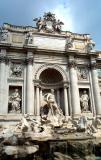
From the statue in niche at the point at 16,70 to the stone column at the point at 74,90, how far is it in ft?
16.6

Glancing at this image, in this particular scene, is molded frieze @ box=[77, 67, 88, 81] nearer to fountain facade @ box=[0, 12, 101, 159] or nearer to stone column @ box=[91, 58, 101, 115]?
fountain facade @ box=[0, 12, 101, 159]

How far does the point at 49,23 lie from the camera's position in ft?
75.6

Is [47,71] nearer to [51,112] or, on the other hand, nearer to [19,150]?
[51,112]

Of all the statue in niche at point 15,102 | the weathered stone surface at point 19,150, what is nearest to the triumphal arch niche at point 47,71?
the statue in niche at point 15,102

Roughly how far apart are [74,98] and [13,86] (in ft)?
19.2

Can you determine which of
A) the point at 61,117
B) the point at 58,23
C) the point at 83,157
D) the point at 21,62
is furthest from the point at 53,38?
the point at 83,157

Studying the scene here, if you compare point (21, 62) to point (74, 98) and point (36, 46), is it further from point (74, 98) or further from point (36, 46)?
point (74, 98)

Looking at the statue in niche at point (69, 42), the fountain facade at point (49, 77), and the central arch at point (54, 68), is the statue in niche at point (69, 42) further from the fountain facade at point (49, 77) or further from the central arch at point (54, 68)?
the central arch at point (54, 68)

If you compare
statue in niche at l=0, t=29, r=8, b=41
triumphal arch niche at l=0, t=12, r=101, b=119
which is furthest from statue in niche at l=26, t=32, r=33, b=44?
statue in niche at l=0, t=29, r=8, b=41

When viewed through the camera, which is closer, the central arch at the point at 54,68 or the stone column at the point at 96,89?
the stone column at the point at 96,89

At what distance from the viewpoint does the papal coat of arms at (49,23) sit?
22578mm

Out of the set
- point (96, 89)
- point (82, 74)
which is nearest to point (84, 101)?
point (96, 89)

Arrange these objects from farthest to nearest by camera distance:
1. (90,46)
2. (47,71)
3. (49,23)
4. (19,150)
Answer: (49,23), (90,46), (47,71), (19,150)

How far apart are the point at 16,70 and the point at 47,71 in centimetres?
336
